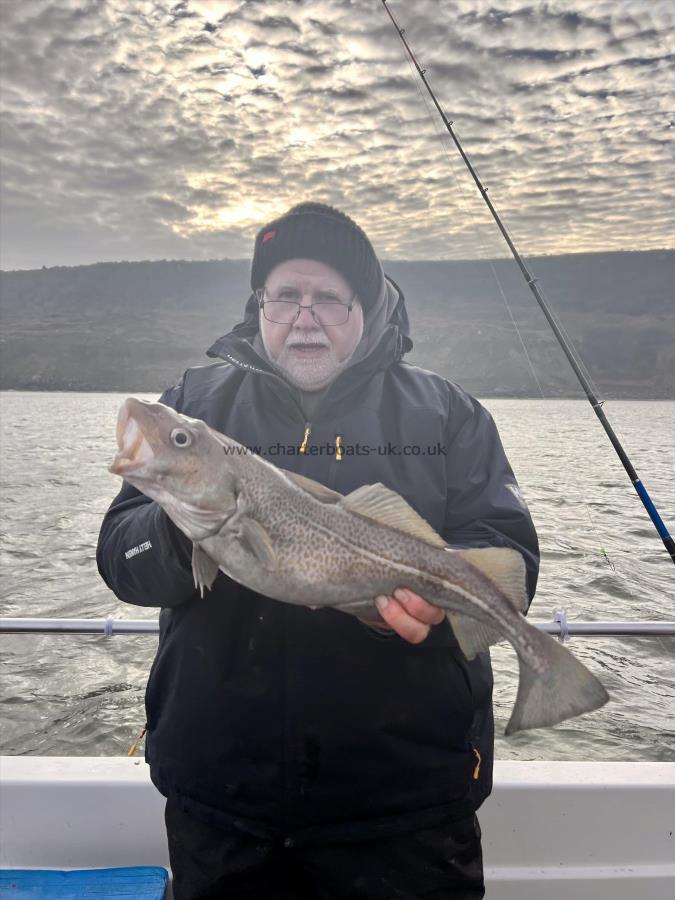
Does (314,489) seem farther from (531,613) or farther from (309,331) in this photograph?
(531,613)

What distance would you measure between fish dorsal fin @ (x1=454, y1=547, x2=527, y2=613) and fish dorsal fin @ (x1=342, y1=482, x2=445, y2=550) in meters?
0.15

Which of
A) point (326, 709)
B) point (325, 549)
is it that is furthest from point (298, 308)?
point (326, 709)

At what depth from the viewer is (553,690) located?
235 centimetres

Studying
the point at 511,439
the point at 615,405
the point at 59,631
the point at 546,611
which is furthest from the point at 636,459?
the point at 615,405

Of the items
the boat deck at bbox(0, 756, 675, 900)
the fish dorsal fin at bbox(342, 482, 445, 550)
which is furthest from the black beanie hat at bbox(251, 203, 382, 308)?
the boat deck at bbox(0, 756, 675, 900)

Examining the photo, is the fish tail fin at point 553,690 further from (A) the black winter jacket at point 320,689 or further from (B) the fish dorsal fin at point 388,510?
(B) the fish dorsal fin at point 388,510

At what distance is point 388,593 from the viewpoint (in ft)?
7.89

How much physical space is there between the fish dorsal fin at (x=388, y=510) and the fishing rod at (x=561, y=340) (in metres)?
2.18

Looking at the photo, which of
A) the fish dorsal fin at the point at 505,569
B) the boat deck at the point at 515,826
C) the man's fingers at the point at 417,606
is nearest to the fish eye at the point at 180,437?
the man's fingers at the point at 417,606

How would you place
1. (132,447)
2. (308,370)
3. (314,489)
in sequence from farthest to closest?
(308,370) → (314,489) → (132,447)

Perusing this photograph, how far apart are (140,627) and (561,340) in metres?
3.36

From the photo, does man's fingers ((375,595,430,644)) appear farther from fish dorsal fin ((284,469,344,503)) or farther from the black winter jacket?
fish dorsal fin ((284,469,344,503))

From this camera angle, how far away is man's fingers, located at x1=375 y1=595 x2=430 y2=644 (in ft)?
7.69

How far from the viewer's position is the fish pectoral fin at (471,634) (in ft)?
8.00
